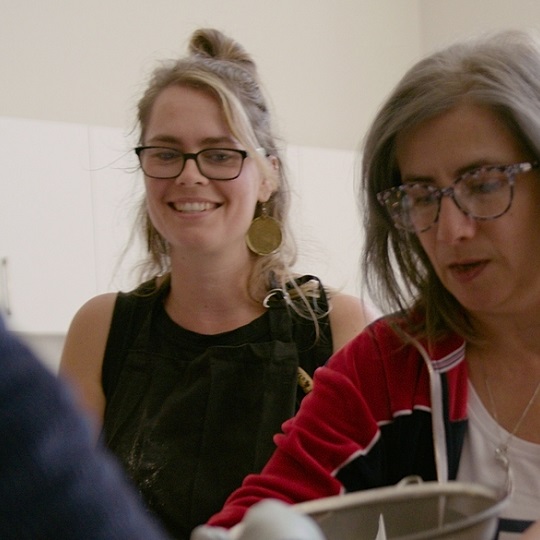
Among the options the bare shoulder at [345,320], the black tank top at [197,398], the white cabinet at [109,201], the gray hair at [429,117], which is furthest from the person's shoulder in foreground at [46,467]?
the white cabinet at [109,201]

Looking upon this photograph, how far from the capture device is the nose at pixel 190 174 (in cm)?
167

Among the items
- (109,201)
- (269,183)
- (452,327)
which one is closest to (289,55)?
(109,201)

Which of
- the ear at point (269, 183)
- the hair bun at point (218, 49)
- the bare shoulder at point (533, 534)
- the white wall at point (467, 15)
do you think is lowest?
the bare shoulder at point (533, 534)

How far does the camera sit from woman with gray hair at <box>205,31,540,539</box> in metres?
0.99

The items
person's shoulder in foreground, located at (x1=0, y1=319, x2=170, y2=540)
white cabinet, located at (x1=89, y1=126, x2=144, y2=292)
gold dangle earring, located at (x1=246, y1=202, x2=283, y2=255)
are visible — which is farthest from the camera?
white cabinet, located at (x1=89, y1=126, x2=144, y2=292)

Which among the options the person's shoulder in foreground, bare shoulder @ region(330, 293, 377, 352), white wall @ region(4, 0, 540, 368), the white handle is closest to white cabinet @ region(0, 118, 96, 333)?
the white handle

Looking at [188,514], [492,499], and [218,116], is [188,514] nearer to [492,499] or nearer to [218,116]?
[218,116]

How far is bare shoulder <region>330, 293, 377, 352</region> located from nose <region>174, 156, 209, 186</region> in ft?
1.09

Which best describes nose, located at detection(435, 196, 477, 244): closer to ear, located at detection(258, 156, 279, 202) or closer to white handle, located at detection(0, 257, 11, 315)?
ear, located at detection(258, 156, 279, 202)

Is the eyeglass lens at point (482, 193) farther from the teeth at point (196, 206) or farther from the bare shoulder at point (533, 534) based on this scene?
the teeth at point (196, 206)

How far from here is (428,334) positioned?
43.4 inches

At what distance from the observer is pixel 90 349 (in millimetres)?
1720

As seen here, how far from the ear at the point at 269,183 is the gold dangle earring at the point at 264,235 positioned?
0.04 m

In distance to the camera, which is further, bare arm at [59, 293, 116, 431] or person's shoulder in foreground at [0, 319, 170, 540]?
bare arm at [59, 293, 116, 431]
